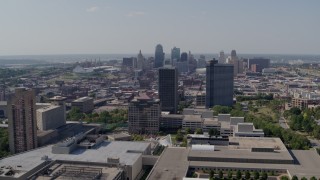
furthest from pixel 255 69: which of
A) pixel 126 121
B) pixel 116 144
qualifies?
pixel 116 144

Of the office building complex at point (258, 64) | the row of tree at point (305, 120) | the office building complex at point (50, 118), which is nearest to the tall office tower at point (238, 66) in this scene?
the office building complex at point (258, 64)

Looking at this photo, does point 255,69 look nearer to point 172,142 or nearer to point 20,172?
point 172,142

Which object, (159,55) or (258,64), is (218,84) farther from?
(159,55)

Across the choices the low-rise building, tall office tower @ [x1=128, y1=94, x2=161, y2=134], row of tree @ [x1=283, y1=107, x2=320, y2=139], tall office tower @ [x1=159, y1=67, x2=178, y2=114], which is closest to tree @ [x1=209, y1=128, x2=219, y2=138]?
tall office tower @ [x1=128, y1=94, x2=161, y2=134]

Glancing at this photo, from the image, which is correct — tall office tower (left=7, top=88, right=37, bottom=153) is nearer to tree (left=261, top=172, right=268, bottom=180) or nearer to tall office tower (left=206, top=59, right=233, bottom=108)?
tree (left=261, top=172, right=268, bottom=180)

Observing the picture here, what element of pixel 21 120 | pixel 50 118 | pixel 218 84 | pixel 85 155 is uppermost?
pixel 218 84

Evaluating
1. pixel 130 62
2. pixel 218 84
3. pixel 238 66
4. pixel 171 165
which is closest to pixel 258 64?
pixel 238 66
